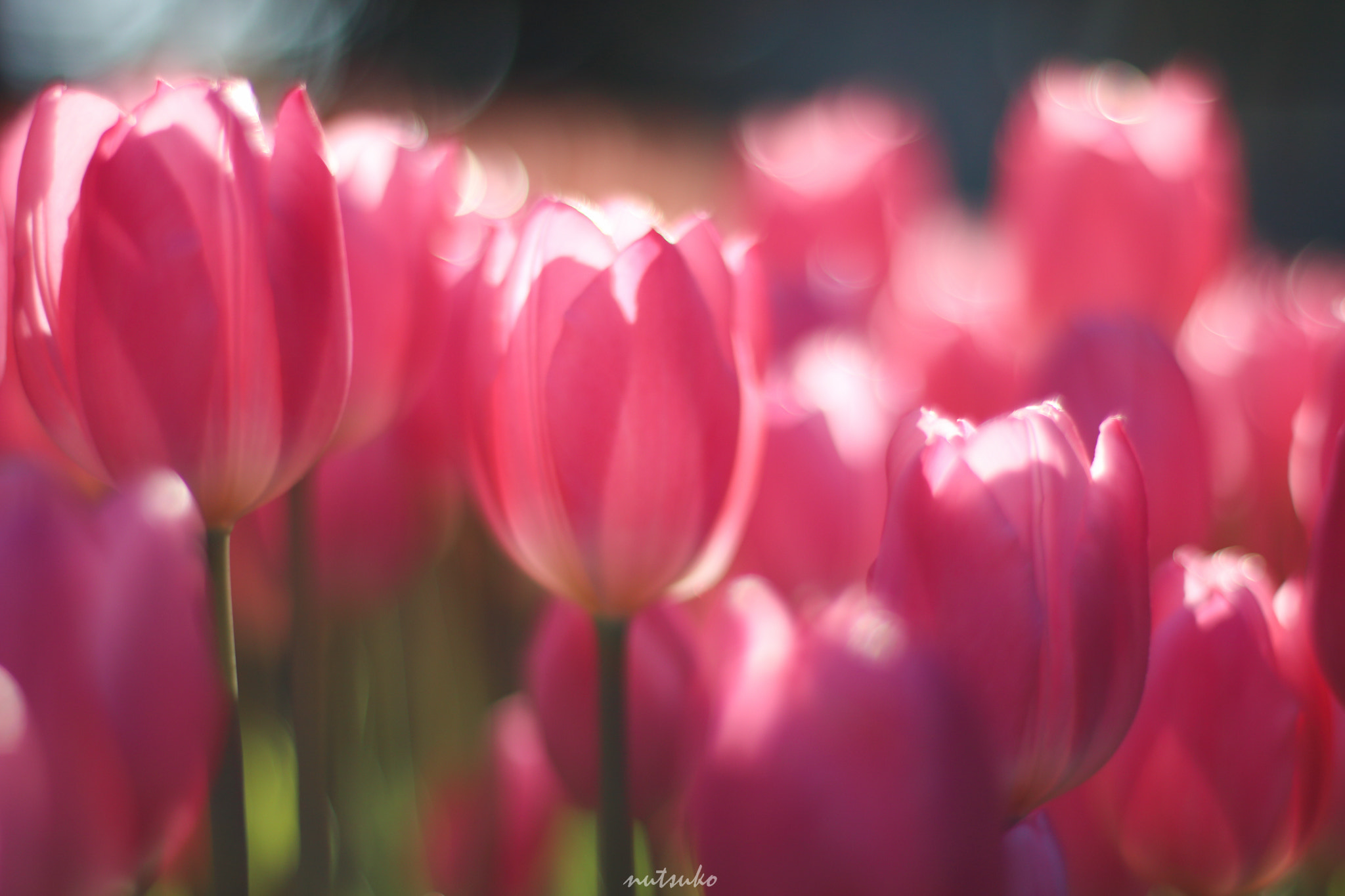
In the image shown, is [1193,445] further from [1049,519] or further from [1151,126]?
[1151,126]

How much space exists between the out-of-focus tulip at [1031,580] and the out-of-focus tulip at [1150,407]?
137 millimetres

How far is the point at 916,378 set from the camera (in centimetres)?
60

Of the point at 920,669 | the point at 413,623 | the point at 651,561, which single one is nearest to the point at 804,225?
the point at 413,623

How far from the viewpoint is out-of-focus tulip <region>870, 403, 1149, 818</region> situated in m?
0.29

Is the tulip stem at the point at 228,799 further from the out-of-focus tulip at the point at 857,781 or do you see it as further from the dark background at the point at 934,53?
the dark background at the point at 934,53

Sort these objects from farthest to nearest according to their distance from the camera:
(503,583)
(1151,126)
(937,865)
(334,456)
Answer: (503,583), (1151,126), (334,456), (937,865)

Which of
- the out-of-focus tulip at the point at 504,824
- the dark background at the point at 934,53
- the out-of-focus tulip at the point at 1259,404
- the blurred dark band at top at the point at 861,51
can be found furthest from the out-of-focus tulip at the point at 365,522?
the dark background at the point at 934,53

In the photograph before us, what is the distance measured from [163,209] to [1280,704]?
13.4 inches

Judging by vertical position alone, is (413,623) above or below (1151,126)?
below

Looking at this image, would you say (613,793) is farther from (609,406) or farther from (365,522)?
(365,522)

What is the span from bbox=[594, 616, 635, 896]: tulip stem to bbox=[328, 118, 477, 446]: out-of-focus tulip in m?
0.13

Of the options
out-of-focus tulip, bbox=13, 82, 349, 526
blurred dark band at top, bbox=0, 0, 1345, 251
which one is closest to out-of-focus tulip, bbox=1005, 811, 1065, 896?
out-of-focus tulip, bbox=13, 82, 349, 526

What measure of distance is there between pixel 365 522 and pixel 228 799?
27cm

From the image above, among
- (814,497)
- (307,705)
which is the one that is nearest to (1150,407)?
(814,497)
